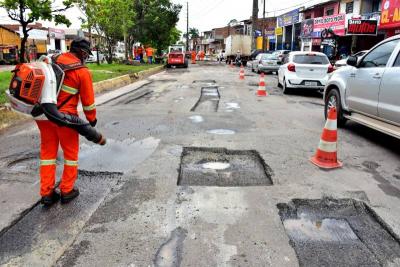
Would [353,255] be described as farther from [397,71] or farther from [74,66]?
[397,71]

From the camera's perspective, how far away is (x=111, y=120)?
28.2ft

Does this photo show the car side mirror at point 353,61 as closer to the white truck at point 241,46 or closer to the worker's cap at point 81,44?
the worker's cap at point 81,44

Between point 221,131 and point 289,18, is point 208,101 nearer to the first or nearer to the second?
point 221,131

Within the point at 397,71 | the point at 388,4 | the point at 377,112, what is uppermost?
the point at 388,4

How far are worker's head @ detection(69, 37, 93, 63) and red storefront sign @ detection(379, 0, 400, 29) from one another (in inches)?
863

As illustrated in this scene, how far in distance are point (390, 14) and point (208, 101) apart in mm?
16155

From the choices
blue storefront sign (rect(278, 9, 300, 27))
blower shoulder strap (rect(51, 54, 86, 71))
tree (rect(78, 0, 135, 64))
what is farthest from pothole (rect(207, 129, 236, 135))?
blue storefront sign (rect(278, 9, 300, 27))

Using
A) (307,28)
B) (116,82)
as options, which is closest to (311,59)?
(116,82)

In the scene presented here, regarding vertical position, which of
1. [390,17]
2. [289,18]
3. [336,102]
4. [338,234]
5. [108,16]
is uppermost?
[289,18]

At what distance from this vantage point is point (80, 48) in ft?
12.7

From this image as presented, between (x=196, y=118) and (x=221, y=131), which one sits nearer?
(x=221, y=131)

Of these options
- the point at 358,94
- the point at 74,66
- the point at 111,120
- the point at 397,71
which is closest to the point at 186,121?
the point at 111,120

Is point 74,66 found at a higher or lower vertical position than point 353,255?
higher

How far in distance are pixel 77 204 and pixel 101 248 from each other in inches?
39.9
